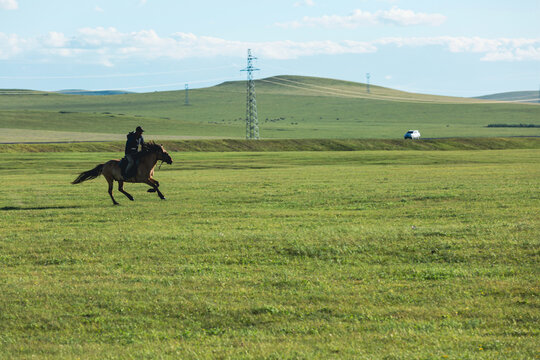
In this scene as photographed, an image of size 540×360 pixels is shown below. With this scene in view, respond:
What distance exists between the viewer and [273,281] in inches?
468

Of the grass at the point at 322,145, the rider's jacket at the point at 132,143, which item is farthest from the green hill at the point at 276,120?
the rider's jacket at the point at 132,143

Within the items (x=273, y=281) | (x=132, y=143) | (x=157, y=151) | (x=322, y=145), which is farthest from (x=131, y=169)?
(x=322, y=145)

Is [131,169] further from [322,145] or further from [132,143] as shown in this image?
[322,145]

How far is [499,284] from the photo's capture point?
11.4 m

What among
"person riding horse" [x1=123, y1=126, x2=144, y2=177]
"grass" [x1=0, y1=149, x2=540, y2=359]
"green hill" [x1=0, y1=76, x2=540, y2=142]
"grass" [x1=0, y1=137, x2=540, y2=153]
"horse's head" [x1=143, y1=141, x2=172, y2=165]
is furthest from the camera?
"green hill" [x1=0, y1=76, x2=540, y2=142]

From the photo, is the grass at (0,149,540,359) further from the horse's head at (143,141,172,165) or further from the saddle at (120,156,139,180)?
the horse's head at (143,141,172,165)

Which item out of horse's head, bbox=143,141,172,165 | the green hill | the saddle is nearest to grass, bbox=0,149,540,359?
the saddle

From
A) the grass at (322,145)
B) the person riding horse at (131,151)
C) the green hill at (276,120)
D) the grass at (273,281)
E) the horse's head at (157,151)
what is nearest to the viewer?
the grass at (273,281)

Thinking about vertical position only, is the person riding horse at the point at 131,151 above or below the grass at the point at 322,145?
above

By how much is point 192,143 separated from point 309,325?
75217 millimetres

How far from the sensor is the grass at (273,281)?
883 cm

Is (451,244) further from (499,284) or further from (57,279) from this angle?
(57,279)

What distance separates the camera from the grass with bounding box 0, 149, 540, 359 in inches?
348

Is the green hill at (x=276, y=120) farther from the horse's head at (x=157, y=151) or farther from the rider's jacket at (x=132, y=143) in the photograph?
the horse's head at (x=157, y=151)
